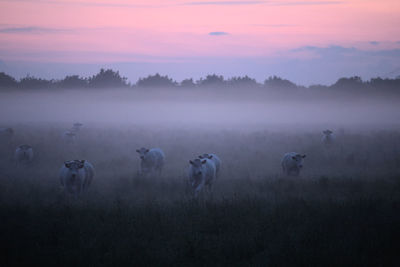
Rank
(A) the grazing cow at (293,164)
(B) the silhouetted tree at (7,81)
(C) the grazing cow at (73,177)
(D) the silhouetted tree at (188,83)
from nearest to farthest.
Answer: (C) the grazing cow at (73,177) → (A) the grazing cow at (293,164) → (B) the silhouetted tree at (7,81) → (D) the silhouetted tree at (188,83)

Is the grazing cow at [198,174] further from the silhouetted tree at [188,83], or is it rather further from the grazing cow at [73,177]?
the silhouetted tree at [188,83]

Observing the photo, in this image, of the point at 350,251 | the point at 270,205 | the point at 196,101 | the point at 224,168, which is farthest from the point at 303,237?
the point at 196,101

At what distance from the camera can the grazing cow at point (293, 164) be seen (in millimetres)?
15102

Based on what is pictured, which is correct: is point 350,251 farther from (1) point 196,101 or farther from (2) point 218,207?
(1) point 196,101

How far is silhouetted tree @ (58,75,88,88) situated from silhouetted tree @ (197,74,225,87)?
31.1 m


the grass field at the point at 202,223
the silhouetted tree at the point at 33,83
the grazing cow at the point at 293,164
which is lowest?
the grass field at the point at 202,223

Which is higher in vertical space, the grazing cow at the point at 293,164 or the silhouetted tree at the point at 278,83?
the silhouetted tree at the point at 278,83

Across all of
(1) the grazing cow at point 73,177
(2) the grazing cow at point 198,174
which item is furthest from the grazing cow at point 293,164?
(1) the grazing cow at point 73,177

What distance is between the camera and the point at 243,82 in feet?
308

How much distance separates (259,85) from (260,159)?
76977mm

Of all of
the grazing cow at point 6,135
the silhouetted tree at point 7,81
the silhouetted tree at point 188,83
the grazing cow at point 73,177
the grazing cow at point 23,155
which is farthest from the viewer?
the silhouetted tree at point 188,83

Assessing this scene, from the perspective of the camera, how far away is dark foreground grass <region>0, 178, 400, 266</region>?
6.20m

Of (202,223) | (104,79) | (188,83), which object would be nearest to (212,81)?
(188,83)

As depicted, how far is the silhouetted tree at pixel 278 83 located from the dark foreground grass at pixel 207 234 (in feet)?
282
